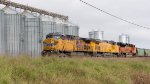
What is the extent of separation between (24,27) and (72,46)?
22501 mm

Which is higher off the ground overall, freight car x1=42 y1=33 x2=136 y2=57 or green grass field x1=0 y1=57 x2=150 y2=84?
freight car x1=42 y1=33 x2=136 y2=57

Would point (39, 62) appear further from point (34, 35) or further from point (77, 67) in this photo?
point (34, 35)

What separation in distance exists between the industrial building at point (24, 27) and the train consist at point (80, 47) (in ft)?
26.3

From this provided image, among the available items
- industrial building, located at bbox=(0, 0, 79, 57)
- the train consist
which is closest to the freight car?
the train consist

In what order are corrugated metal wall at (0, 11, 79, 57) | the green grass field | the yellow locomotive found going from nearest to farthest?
the green grass field < the yellow locomotive < corrugated metal wall at (0, 11, 79, 57)

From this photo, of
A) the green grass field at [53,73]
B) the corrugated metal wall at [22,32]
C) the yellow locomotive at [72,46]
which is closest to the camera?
the green grass field at [53,73]

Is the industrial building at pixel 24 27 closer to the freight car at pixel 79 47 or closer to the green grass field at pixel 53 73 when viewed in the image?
the freight car at pixel 79 47

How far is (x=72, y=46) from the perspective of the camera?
35.3 m

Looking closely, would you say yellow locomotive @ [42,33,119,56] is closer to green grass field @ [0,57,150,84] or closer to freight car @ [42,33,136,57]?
freight car @ [42,33,136,57]

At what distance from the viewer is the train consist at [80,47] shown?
32.8 m

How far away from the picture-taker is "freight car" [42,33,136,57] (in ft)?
108

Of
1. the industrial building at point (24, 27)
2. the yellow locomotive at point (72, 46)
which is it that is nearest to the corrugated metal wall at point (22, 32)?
the industrial building at point (24, 27)

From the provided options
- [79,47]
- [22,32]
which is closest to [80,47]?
[79,47]

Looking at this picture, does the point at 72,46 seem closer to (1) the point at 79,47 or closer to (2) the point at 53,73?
(1) the point at 79,47
